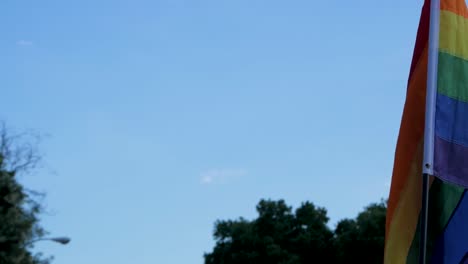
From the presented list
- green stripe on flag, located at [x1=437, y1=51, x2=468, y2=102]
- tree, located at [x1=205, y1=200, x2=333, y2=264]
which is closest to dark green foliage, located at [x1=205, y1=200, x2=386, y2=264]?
tree, located at [x1=205, y1=200, x2=333, y2=264]

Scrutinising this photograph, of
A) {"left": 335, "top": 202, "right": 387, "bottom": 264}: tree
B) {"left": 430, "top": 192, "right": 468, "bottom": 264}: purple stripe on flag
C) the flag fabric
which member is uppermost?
{"left": 335, "top": 202, "right": 387, "bottom": 264}: tree

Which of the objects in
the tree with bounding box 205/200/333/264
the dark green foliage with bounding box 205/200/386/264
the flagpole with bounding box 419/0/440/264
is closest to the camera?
the flagpole with bounding box 419/0/440/264

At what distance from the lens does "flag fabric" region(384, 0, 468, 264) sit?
504cm

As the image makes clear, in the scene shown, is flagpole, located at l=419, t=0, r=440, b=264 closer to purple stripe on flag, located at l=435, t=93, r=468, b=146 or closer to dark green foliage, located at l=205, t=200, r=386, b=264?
purple stripe on flag, located at l=435, t=93, r=468, b=146

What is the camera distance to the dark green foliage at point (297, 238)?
156 ft

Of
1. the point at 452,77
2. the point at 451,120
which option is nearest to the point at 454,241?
the point at 451,120

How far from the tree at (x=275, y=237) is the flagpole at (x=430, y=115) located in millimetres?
42900

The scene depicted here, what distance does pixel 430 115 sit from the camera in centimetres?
500

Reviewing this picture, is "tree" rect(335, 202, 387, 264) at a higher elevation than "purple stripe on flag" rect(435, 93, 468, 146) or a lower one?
higher

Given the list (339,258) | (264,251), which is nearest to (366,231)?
(339,258)

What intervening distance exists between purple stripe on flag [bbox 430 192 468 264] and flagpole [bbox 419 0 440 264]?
0.33 meters

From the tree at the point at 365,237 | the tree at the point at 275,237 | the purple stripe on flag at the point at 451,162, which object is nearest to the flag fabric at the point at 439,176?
the purple stripe on flag at the point at 451,162

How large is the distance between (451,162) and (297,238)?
151 ft

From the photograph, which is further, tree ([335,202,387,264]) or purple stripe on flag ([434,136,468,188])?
tree ([335,202,387,264])
